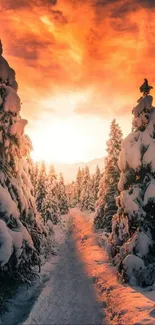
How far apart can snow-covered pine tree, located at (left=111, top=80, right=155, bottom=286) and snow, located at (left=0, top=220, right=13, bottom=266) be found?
662 cm

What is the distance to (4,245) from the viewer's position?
995 cm

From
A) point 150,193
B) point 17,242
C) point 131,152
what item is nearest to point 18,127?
point 17,242

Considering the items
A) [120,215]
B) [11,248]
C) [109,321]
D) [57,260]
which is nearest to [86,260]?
[57,260]

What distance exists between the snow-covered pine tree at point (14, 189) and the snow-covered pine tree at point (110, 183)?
1636cm

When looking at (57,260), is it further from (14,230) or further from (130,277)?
(14,230)

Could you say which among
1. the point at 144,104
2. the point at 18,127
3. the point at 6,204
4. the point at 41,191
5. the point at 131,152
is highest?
the point at 144,104

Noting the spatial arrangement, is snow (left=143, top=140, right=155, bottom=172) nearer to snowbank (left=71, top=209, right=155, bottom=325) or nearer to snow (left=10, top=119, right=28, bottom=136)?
snowbank (left=71, top=209, right=155, bottom=325)

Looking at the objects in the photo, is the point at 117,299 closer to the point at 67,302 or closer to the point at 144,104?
the point at 67,302

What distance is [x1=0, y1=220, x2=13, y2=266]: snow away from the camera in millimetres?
9891

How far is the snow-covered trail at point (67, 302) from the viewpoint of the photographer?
1107 cm

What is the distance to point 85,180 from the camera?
290 ft

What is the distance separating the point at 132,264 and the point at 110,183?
16879mm

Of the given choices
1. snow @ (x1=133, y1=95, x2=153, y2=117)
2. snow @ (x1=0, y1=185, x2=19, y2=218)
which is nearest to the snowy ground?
snow @ (x1=0, y1=185, x2=19, y2=218)

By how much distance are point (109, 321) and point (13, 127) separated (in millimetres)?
8511
